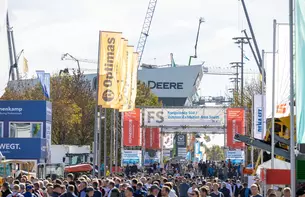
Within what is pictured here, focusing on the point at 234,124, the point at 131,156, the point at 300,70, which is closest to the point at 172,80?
the point at 234,124

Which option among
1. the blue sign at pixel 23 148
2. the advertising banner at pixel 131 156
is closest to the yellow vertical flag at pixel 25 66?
the advertising banner at pixel 131 156

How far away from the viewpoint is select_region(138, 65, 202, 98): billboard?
529ft

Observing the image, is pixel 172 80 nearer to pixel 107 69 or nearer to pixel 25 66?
pixel 25 66

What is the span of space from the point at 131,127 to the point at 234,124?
6413 mm

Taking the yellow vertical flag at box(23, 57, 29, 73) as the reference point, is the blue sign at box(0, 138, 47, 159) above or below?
below

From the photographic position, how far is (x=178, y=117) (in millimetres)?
63500

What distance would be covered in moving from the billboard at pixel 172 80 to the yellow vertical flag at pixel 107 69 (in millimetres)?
121287

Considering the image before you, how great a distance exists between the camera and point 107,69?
38562 millimetres

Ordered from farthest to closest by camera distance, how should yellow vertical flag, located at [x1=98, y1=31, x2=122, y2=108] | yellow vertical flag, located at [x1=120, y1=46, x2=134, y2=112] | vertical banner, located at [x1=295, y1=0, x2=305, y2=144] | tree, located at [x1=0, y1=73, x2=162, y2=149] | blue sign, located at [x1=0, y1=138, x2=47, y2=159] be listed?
1. tree, located at [x1=0, y1=73, x2=162, y2=149]
2. blue sign, located at [x1=0, y1=138, x2=47, y2=159]
3. yellow vertical flag, located at [x1=120, y1=46, x2=134, y2=112]
4. yellow vertical flag, located at [x1=98, y1=31, x2=122, y2=108]
5. vertical banner, located at [x1=295, y1=0, x2=305, y2=144]

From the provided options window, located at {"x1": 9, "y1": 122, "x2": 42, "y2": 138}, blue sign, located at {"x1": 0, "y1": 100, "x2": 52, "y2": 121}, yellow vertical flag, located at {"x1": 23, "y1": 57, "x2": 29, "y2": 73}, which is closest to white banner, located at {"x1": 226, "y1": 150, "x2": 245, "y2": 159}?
blue sign, located at {"x1": 0, "y1": 100, "x2": 52, "y2": 121}

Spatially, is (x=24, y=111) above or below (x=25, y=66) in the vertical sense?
below

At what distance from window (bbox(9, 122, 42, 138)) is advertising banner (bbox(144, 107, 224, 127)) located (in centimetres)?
1491

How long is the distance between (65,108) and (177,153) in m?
51.4

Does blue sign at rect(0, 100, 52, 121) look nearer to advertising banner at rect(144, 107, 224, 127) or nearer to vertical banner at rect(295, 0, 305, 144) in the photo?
advertising banner at rect(144, 107, 224, 127)
